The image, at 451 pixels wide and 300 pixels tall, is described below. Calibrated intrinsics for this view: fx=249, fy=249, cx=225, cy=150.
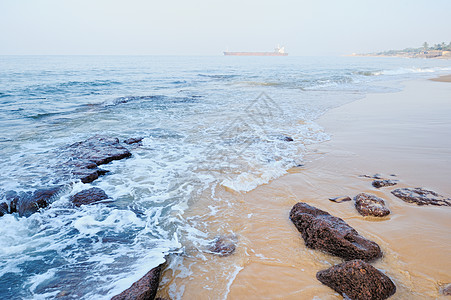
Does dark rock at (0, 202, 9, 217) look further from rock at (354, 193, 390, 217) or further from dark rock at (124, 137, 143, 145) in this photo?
rock at (354, 193, 390, 217)

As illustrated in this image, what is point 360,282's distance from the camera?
214 cm

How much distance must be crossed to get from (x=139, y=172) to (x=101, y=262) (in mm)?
2521

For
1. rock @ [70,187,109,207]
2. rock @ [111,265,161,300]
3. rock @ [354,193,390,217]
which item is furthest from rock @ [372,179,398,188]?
rock @ [70,187,109,207]

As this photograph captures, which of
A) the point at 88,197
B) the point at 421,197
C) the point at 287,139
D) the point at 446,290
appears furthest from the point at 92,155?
the point at 421,197

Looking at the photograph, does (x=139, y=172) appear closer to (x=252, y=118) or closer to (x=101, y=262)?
(x=101, y=262)

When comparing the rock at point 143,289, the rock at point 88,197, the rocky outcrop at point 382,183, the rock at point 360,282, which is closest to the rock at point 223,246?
the rock at point 143,289

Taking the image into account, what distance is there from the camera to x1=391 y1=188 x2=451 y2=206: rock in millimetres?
3535

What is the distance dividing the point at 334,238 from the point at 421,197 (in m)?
1.94

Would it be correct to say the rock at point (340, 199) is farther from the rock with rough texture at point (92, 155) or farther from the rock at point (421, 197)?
the rock with rough texture at point (92, 155)

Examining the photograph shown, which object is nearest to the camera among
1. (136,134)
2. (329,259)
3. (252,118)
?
(329,259)

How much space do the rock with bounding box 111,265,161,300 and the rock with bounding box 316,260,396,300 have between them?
1.61 metres

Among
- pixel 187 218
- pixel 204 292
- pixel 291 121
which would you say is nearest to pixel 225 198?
pixel 187 218

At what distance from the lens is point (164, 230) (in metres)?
3.29

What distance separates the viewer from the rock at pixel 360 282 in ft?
6.95
